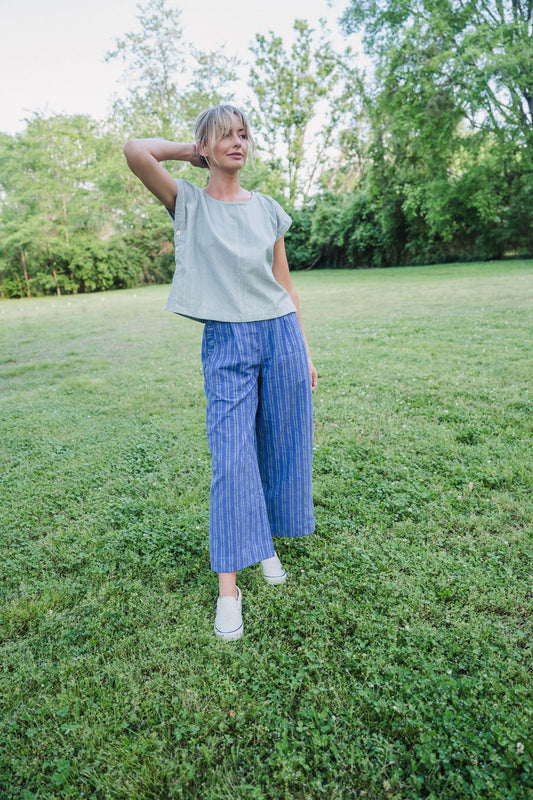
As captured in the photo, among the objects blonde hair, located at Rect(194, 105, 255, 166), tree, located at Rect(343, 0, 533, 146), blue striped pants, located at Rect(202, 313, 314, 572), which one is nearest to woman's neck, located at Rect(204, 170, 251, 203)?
blonde hair, located at Rect(194, 105, 255, 166)

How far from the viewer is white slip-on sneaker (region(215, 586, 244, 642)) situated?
74.7 inches

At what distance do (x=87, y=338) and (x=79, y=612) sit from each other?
7720mm


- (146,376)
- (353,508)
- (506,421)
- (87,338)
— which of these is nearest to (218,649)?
(353,508)

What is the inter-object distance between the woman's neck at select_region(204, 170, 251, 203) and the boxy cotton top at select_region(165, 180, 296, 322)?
5 centimetres

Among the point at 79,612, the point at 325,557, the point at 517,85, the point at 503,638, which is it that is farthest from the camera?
the point at 517,85

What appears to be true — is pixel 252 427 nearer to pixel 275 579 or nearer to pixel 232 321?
pixel 232 321

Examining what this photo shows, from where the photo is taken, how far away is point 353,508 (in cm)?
277

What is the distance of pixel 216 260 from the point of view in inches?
76.2

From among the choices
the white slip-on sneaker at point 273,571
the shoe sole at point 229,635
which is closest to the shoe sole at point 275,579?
the white slip-on sneaker at point 273,571

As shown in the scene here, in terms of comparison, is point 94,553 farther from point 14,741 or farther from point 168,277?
point 168,277

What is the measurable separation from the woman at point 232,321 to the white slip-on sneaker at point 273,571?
7.4 inches

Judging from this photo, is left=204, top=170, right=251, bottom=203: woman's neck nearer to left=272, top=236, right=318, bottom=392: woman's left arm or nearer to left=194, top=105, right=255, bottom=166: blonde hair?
left=194, top=105, right=255, bottom=166: blonde hair

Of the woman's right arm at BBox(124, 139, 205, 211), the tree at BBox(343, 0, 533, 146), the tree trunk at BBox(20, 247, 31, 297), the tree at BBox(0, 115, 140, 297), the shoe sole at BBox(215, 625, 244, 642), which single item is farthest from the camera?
the tree trunk at BBox(20, 247, 31, 297)

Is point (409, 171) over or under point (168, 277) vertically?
over
